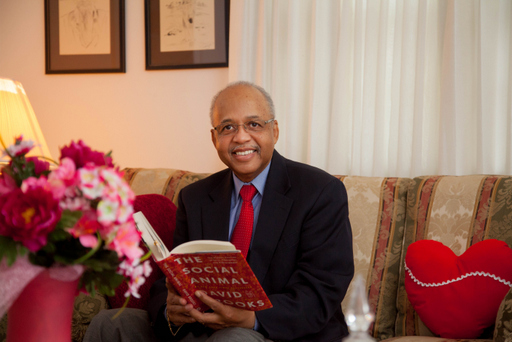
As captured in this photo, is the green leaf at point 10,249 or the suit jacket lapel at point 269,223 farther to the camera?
the suit jacket lapel at point 269,223

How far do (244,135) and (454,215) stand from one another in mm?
969

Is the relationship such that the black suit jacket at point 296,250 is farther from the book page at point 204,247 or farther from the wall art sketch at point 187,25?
the wall art sketch at point 187,25

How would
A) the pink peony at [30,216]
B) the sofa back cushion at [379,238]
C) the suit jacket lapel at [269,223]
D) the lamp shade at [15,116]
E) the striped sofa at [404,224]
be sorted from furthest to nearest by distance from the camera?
the lamp shade at [15,116], the sofa back cushion at [379,238], the striped sofa at [404,224], the suit jacket lapel at [269,223], the pink peony at [30,216]

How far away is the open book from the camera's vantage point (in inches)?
48.3

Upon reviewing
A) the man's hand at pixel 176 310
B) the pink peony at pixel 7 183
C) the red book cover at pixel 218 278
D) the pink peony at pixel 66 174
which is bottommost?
the man's hand at pixel 176 310

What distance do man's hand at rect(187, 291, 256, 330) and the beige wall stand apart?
160 centimetres

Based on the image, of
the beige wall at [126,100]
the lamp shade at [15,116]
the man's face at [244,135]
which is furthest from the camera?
the beige wall at [126,100]

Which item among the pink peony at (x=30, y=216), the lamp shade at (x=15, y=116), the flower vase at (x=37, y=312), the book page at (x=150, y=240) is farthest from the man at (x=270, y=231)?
the lamp shade at (x=15, y=116)

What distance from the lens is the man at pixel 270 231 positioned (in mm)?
1533

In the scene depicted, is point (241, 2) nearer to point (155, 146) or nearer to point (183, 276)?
point (155, 146)

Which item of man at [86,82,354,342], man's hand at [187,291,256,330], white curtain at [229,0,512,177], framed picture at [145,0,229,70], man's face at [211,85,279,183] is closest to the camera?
man's hand at [187,291,256,330]

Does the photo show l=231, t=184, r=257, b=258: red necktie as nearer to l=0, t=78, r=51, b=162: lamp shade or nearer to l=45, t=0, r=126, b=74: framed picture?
l=0, t=78, r=51, b=162: lamp shade

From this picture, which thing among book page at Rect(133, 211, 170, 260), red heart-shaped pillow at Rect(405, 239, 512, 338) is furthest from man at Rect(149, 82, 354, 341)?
red heart-shaped pillow at Rect(405, 239, 512, 338)

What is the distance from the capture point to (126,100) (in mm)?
3178
